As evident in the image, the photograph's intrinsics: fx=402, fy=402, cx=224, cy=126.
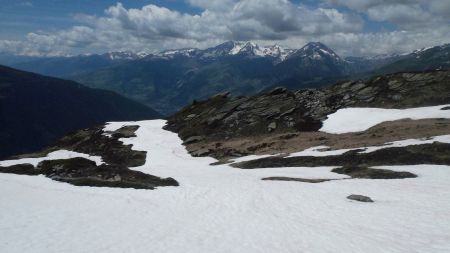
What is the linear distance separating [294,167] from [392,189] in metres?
15.4

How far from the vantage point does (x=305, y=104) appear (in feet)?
266

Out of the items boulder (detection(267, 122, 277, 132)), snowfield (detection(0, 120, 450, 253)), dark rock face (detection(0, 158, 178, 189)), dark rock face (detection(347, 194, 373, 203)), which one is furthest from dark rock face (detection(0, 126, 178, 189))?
boulder (detection(267, 122, 277, 132))

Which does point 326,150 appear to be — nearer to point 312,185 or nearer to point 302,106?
point 312,185

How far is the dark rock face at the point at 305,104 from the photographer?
72.1m

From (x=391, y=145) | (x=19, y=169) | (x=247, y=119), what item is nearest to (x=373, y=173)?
(x=391, y=145)

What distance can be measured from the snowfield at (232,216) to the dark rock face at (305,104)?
37334 mm

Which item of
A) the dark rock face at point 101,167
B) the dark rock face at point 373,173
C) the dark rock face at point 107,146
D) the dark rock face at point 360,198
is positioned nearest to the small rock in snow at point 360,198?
the dark rock face at point 360,198

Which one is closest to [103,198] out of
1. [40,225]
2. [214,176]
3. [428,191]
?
[40,225]

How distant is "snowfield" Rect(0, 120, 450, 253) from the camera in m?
18.7

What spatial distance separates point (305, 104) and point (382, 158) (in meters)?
40.4

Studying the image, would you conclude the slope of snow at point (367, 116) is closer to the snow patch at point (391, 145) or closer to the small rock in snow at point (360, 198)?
the snow patch at point (391, 145)

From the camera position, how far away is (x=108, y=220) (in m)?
23.0

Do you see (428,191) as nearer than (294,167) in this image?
Yes

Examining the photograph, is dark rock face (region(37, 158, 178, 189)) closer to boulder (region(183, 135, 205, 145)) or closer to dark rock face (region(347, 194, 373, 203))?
dark rock face (region(347, 194, 373, 203))
